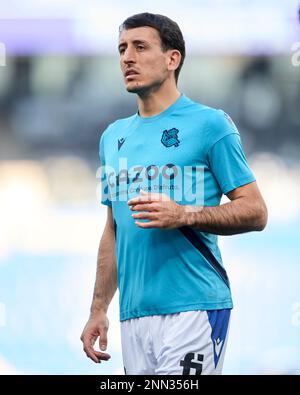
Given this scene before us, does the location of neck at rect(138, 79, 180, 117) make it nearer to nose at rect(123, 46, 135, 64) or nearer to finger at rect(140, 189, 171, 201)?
nose at rect(123, 46, 135, 64)

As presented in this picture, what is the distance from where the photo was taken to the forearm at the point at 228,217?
3.41 m

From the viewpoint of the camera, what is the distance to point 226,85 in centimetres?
1000

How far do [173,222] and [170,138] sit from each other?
526 millimetres

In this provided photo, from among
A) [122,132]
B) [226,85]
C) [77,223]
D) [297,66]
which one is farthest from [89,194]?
[122,132]

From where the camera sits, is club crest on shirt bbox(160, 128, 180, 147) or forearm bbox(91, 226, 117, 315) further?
forearm bbox(91, 226, 117, 315)

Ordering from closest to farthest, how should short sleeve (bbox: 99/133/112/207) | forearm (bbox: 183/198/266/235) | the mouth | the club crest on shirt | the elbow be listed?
forearm (bbox: 183/198/266/235), the elbow, the club crest on shirt, the mouth, short sleeve (bbox: 99/133/112/207)

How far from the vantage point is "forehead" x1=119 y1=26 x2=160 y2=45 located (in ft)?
12.6

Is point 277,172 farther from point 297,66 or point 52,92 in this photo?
point 52,92

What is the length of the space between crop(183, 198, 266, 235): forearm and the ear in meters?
0.78

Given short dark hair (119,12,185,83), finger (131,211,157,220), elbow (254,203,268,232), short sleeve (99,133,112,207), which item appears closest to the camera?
finger (131,211,157,220)

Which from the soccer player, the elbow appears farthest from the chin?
the elbow

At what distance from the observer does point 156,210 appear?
3254mm

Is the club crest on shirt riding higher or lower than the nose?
lower

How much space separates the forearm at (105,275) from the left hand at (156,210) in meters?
Answer: 0.76
